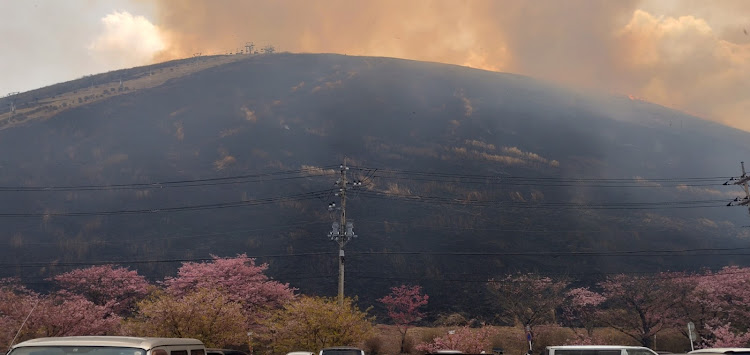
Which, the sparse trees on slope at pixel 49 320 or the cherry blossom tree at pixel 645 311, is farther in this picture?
the cherry blossom tree at pixel 645 311

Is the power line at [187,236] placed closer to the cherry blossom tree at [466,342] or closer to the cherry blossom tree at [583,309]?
the cherry blossom tree at [583,309]

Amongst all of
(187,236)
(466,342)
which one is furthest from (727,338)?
(187,236)

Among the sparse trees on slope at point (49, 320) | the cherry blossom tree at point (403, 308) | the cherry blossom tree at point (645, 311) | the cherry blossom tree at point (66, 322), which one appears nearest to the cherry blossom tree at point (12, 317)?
the sparse trees on slope at point (49, 320)

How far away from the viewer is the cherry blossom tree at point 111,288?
64.0m

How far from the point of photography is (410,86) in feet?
590

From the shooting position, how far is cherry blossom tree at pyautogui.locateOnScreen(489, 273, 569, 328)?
63.8 m

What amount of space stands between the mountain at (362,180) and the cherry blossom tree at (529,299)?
795 cm

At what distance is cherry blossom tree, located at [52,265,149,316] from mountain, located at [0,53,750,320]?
20019mm

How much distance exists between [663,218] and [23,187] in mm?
113277

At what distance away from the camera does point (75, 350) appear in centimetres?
881

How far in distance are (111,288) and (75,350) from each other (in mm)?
60225

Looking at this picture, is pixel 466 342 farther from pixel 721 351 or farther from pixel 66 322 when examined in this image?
pixel 721 351

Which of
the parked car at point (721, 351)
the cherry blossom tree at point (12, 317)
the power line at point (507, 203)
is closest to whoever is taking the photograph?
the parked car at point (721, 351)

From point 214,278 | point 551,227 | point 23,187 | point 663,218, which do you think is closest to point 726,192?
point 663,218
